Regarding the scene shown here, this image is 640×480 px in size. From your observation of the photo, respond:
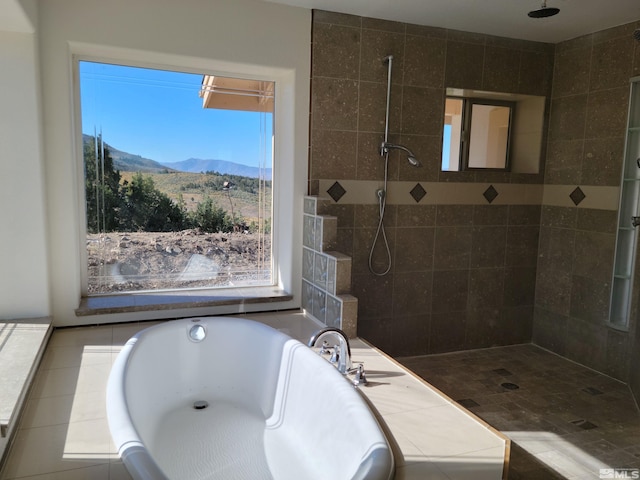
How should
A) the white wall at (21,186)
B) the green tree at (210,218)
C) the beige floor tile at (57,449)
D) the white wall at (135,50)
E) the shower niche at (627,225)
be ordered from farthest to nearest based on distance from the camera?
the green tree at (210,218), the shower niche at (627,225), the white wall at (135,50), the white wall at (21,186), the beige floor tile at (57,449)

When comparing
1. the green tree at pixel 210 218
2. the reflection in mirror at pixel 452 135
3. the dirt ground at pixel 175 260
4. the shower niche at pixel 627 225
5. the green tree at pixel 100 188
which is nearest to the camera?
the green tree at pixel 100 188

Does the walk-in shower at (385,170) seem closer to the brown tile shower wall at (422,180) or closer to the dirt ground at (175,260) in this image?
the brown tile shower wall at (422,180)

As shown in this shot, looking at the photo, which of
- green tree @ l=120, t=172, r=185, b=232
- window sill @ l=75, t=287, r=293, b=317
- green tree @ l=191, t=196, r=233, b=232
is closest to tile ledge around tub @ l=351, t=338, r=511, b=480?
window sill @ l=75, t=287, r=293, b=317

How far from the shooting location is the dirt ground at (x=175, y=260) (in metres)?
3.20

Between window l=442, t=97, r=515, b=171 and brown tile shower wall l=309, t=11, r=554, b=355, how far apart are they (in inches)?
6.1

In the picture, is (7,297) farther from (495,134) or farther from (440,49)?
(495,134)

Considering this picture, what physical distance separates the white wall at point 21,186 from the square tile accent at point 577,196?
144 inches

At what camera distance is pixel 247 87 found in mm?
3426

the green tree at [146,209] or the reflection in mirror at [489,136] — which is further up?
the reflection in mirror at [489,136]

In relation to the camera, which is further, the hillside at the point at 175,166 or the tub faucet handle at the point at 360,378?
the hillside at the point at 175,166

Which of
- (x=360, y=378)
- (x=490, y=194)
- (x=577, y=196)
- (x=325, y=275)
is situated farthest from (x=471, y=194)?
(x=360, y=378)

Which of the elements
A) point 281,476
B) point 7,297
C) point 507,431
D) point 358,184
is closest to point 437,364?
point 507,431

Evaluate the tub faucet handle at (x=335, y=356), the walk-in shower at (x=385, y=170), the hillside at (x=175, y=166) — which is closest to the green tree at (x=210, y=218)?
the hillside at (x=175, y=166)

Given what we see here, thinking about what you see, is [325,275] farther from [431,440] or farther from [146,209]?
[431,440]
